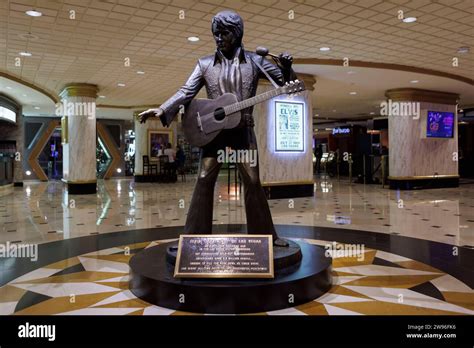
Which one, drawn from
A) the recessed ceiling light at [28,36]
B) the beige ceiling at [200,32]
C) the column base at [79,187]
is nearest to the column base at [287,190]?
the beige ceiling at [200,32]

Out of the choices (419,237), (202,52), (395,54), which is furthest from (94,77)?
(419,237)

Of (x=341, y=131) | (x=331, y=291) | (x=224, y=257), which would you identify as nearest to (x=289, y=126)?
(x=331, y=291)

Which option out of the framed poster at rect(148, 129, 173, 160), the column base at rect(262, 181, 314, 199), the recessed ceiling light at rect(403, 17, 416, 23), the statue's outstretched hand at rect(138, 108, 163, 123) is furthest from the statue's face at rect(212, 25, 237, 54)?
the framed poster at rect(148, 129, 173, 160)

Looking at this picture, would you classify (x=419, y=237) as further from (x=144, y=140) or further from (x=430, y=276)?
(x=144, y=140)

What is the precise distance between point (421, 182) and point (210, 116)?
11575mm

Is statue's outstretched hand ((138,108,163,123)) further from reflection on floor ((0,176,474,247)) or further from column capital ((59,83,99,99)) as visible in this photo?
column capital ((59,83,99,99))

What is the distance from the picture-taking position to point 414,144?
1263 centimetres

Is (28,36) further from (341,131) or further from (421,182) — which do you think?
(341,131)

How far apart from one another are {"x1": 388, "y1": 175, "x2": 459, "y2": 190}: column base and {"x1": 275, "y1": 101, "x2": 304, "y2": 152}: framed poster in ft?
14.8

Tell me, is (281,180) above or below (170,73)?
below

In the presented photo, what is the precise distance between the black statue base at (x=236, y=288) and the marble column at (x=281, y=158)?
6535mm

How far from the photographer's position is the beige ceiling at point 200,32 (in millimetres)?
5625
